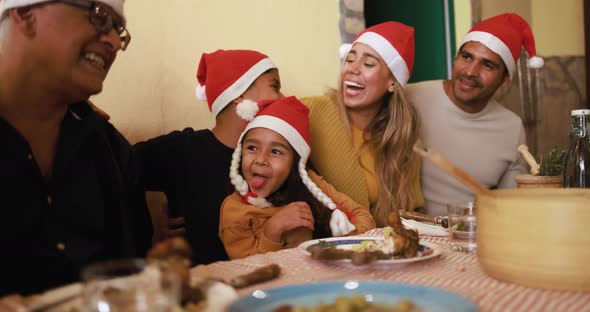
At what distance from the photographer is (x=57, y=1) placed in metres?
1.27

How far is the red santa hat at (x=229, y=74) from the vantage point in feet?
6.83

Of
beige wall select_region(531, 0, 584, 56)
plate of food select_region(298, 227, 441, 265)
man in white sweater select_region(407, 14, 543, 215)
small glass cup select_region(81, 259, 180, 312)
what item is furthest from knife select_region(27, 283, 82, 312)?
beige wall select_region(531, 0, 584, 56)

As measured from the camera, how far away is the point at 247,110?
6.53 ft

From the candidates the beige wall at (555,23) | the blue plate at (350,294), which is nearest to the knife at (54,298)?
the blue plate at (350,294)

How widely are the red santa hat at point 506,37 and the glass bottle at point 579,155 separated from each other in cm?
102

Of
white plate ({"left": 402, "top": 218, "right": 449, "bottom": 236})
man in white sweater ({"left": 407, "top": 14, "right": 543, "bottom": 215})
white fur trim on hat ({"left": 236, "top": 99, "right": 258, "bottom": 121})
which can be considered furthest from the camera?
man in white sweater ({"left": 407, "top": 14, "right": 543, "bottom": 215})

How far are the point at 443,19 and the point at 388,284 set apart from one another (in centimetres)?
362

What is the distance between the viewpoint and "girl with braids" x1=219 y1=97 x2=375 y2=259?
1682 millimetres

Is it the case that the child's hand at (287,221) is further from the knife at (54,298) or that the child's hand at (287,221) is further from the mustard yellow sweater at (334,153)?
the knife at (54,298)

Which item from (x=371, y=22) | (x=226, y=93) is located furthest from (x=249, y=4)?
(x=371, y=22)

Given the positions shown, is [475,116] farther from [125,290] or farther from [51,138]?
[125,290]

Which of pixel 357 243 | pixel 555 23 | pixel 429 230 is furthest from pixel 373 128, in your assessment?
pixel 555 23

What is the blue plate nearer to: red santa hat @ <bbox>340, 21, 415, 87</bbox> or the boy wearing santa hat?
the boy wearing santa hat

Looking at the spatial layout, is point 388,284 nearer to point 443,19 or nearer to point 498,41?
point 498,41
